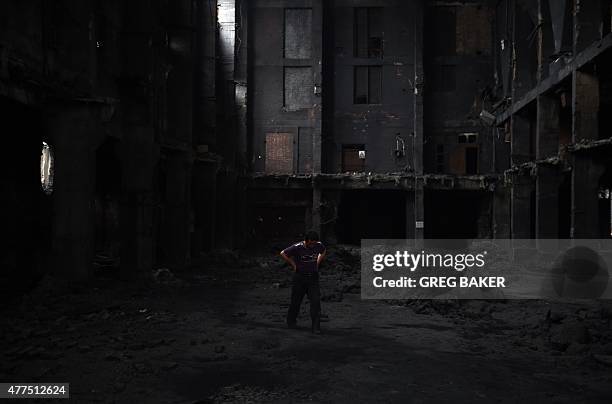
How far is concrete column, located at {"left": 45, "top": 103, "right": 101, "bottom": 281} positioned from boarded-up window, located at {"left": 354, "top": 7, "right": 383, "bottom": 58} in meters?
24.1

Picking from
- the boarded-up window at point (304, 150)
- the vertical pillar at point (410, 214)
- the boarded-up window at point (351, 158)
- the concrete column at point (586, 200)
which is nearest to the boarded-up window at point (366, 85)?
the boarded-up window at point (351, 158)

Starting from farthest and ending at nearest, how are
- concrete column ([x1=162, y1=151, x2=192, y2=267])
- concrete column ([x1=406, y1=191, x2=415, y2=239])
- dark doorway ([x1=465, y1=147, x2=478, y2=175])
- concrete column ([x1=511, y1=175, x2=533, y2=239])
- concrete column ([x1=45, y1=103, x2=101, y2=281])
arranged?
1. dark doorway ([x1=465, y1=147, x2=478, y2=175])
2. concrete column ([x1=406, y1=191, x2=415, y2=239])
3. concrete column ([x1=511, y1=175, x2=533, y2=239])
4. concrete column ([x1=162, y1=151, x2=192, y2=267])
5. concrete column ([x1=45, y1=103, x2=101, y2=281])

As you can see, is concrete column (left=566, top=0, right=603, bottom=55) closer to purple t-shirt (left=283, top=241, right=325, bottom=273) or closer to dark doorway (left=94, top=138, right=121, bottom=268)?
purple t-shirt (left=283, top=241, right=325, bottom=273)

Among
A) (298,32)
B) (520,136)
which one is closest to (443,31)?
(298,32)

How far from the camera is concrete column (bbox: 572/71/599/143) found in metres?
16.6

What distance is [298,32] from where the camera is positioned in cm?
3225

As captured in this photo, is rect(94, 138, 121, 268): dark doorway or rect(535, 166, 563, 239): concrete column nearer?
rect(94, 138, 121, 268): dark doorway

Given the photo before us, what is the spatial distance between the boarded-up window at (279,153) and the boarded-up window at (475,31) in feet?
39.6

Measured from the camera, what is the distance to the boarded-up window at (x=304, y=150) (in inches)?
1260

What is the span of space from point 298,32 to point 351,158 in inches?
331

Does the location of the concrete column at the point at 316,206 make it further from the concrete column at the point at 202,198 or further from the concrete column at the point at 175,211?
the concrete column at the point at 175,211

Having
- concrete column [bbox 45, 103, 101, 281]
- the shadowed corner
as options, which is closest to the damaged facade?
concrete column [bbox 45, 103, 101, 281]

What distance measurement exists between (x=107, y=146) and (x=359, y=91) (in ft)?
66.7

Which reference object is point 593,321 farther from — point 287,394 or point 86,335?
point 86,335
